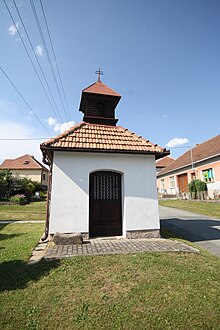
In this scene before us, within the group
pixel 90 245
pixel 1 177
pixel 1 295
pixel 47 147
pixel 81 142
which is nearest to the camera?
pixel 1 295

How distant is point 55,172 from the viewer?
20.7 feet

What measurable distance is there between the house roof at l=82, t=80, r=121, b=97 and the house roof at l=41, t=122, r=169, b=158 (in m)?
1.88

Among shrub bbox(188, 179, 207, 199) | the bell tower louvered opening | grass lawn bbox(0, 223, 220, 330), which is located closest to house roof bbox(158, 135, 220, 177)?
shrub bbox(188, 179, 207, 199)

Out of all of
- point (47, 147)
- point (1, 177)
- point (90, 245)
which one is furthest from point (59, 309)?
point (1, 177)

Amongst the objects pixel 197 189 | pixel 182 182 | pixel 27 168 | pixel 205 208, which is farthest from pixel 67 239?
pixel 27 168

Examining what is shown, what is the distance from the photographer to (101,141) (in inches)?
276

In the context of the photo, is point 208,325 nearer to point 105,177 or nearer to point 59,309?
point 59,309

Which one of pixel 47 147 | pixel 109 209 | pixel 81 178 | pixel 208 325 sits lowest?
pixel 208 325

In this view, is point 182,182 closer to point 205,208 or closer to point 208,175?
point 208,175

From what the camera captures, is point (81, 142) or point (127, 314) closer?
point (127, 314)

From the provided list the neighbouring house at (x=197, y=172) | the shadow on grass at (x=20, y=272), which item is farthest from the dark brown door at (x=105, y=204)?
the neighbouring house at (x=197, y=172)

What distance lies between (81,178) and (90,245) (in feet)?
7.27

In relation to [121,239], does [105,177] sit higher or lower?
higher

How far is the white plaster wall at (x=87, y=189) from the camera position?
6.14 metres
